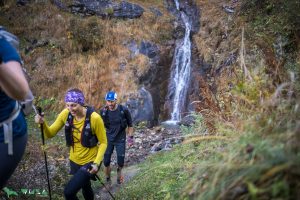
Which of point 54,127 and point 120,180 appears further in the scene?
point 120,180

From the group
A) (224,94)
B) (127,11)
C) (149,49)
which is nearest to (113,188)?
(224,94)

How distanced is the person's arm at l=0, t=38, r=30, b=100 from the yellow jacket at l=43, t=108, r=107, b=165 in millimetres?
2625

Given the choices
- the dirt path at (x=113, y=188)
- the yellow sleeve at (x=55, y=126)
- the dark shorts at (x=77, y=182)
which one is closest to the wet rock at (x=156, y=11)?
the dirt path at (x=113, y=188)

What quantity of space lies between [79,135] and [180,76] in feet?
37.5

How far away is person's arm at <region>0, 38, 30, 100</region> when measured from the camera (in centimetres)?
240

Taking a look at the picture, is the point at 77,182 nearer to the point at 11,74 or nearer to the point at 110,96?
Result: the point at 11,74

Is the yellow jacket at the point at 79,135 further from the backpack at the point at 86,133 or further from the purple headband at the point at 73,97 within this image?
the purple headband at the point at 73,97

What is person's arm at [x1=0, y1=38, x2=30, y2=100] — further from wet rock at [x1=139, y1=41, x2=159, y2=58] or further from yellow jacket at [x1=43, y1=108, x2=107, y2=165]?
wet rock at [x1=139, y1=41, x2=159, y2=58]

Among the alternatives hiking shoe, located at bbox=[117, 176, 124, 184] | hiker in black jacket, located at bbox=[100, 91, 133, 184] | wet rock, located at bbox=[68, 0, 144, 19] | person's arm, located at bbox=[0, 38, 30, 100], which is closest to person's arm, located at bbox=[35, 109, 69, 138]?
person's arm, located at bbox=[0, 38, 30, 100]

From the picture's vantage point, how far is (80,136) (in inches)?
207

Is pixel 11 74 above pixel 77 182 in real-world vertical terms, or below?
above

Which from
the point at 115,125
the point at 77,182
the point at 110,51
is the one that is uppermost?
the point at 110,51

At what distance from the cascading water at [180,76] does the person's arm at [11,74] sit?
13364 mm

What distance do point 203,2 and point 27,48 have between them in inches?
347
